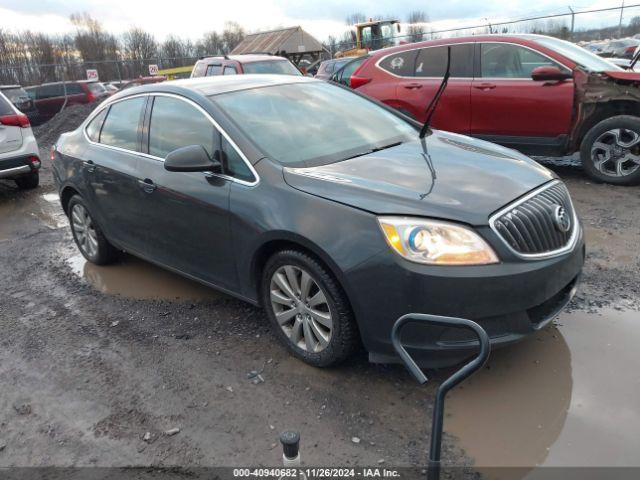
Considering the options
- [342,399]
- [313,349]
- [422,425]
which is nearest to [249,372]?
[313,349]

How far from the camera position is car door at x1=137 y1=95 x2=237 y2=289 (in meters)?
3.54

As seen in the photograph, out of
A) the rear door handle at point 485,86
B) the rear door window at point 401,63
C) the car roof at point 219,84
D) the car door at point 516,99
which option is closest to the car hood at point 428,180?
the car roof at point 219,84

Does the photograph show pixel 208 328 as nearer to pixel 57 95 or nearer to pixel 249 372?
pixel 249 372

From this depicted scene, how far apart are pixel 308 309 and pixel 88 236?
115 inches

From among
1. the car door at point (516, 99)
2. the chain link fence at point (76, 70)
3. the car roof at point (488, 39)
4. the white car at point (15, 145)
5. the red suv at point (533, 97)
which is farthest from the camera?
the chain link fence at point (76, 70)

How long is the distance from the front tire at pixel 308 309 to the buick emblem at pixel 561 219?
1.20 metres

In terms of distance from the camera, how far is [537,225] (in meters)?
2.86

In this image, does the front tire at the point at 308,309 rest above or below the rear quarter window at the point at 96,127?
below

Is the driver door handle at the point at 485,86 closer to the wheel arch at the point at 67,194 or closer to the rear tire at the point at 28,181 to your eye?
the wheel arch at the point at 67,194

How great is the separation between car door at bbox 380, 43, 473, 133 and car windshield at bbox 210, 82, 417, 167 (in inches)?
122

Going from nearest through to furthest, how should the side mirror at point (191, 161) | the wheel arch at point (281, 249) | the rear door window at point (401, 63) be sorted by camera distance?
the wheel arch at point (281, 249)
the side mirror at point (191, 161)
the rear door window at point (401, 63)

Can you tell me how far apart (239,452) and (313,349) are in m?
0.77

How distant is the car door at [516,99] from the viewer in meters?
6.42

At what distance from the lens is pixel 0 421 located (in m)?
3.08
